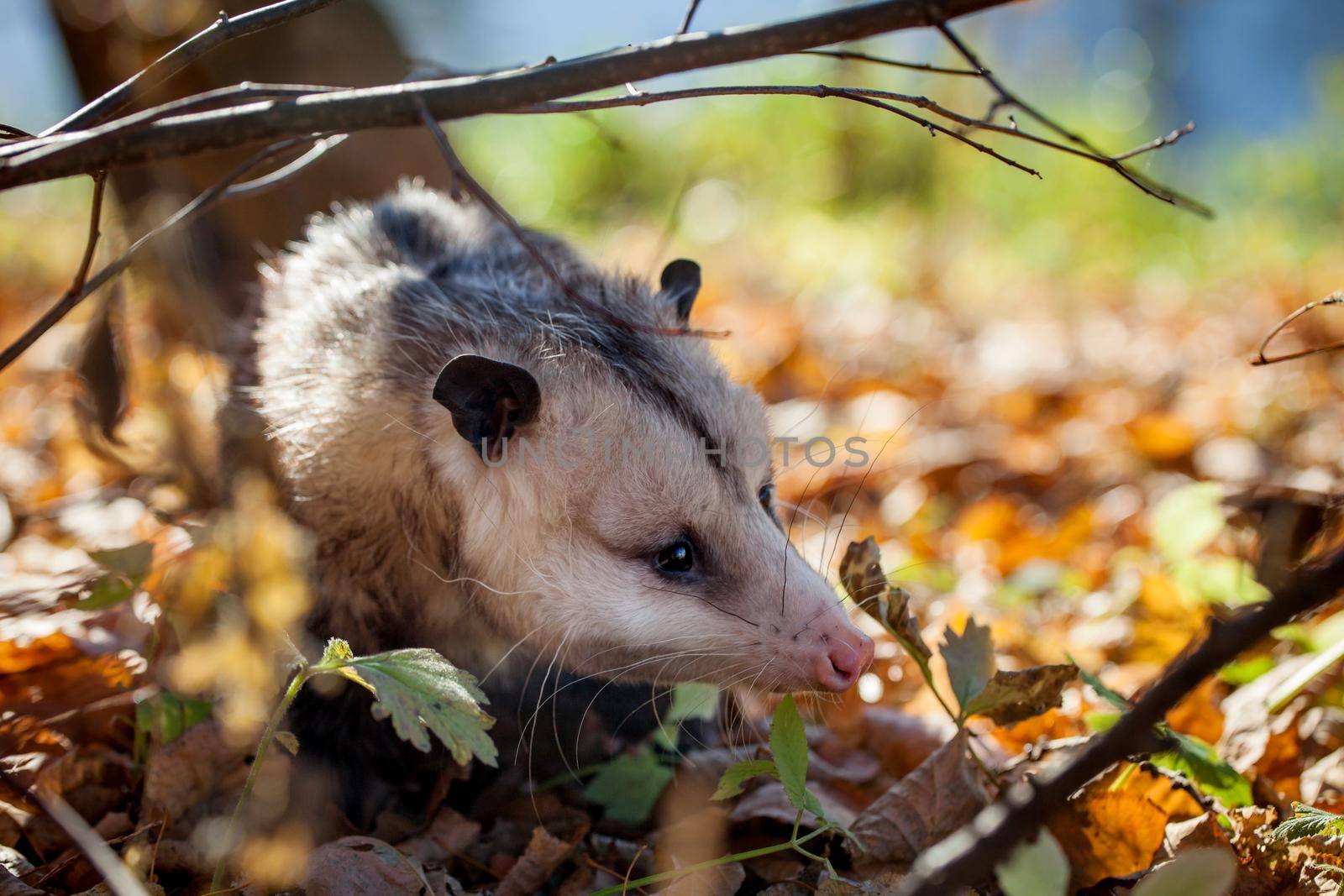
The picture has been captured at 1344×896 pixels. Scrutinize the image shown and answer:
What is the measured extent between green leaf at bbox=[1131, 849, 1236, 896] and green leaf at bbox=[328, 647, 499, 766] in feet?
2.17

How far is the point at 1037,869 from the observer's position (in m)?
0.85

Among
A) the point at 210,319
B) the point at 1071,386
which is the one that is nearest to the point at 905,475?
the point at 1071,386

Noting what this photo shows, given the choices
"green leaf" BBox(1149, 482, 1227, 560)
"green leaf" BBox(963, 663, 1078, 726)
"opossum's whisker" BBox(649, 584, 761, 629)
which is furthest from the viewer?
"green leaf" BBox(1149, 482, 1227, 560)

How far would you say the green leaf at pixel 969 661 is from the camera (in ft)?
4.63

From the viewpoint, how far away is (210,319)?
276 cm

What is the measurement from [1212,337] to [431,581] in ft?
11.3

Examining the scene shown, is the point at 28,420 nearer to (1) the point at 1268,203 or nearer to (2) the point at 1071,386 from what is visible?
(2) the point at 1071,386

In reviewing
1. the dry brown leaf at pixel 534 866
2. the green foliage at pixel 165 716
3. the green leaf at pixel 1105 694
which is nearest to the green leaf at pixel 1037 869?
the green leaf at pixel 1105 694

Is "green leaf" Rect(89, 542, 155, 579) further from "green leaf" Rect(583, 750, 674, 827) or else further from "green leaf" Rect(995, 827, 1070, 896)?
"green leaf" Rect(995, 827, 1070, 896)

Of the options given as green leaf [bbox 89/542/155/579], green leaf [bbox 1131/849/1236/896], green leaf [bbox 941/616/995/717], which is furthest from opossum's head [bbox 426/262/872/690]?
green leaf [bbox 1131/849/1236/896]

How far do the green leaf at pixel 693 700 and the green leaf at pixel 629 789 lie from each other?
0.09 meters

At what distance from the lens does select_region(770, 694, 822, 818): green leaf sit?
48.3 inches

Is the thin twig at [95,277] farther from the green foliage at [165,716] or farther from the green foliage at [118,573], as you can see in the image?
the green foliage at [165,716]

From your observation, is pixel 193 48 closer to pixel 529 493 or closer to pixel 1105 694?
pixel 529 493
